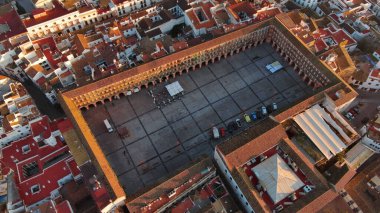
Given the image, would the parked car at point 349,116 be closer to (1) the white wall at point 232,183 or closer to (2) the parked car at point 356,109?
(2) the parked car at point 356,109

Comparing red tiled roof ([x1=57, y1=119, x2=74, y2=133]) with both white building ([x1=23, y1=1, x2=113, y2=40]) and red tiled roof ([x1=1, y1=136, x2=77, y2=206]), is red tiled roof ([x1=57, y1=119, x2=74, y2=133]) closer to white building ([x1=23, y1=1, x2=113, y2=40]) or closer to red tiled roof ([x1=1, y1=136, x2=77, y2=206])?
red tiled roof ([x1=1, y1=136, x2=77, y2=206])

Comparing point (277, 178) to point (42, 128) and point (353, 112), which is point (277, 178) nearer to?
point (353, 112)

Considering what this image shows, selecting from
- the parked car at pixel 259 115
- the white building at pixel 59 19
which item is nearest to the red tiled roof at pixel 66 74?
the white building at pixel 59 19

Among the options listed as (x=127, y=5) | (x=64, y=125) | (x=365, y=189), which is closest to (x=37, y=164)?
(x=64, y=125)

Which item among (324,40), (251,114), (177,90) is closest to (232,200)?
(251,114)

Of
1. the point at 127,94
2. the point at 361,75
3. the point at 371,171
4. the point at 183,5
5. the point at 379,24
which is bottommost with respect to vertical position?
the point at 371,171

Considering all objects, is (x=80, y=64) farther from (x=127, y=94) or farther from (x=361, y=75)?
(x=361, y=75)

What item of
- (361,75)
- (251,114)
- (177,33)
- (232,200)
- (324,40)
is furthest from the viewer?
(177,33)
